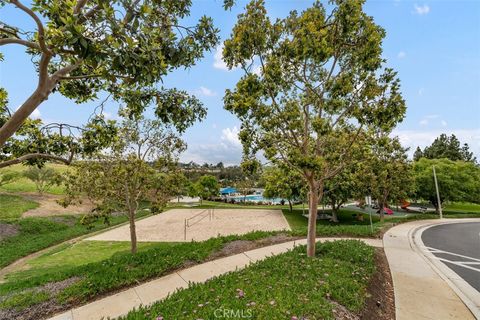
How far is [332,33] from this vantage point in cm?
655

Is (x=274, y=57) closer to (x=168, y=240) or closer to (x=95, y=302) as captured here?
A: (x=95, y=302)

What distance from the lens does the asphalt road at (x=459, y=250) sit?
23.9ft

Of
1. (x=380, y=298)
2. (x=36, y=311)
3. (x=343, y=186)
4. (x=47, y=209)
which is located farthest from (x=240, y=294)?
(x=47, y=209)

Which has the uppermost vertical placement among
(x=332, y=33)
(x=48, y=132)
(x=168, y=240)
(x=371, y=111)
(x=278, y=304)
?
(x=332, y=33)

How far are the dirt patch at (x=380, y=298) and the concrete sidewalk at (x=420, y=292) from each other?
4.6 inches

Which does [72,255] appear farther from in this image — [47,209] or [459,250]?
[459,250]

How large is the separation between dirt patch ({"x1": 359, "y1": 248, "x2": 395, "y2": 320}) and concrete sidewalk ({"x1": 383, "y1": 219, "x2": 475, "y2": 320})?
0.38 ft

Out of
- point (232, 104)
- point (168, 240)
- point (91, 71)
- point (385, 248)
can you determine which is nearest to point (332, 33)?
point (232, 104)

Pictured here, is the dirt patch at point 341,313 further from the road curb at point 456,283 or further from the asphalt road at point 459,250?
the asphalt road at point 459,250

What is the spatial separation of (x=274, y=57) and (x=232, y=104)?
1.76 meters

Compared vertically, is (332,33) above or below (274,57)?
above

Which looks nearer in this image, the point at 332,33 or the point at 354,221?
the point at 332,33

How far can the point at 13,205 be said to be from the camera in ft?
78.8

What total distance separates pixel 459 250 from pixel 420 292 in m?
7.21
